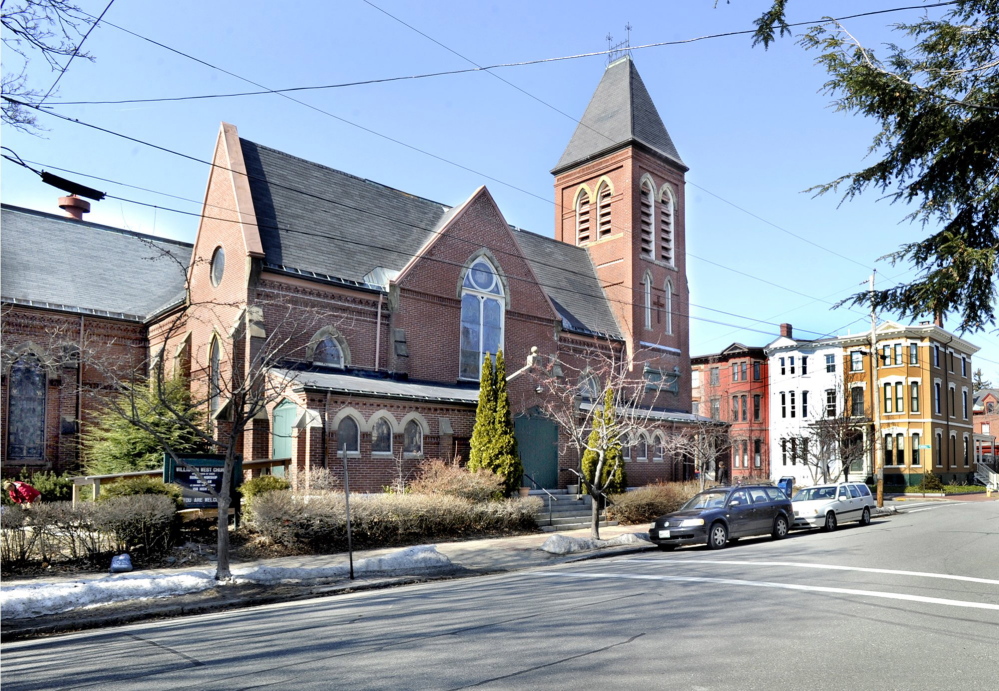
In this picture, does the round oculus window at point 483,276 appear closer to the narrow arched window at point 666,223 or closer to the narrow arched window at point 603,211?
the narrow arched window at point 603,211

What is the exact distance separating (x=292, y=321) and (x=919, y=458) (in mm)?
47466

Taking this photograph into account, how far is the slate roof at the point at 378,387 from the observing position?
2161 cm

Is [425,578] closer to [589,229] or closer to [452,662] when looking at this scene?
[452,662]

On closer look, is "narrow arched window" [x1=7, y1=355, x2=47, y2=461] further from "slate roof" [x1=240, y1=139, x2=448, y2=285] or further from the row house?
the row house

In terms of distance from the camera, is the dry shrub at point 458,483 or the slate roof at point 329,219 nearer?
the dry shrub at point 458,483

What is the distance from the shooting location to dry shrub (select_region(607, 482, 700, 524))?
23516mm

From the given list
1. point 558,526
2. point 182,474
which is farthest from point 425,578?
point 558,526

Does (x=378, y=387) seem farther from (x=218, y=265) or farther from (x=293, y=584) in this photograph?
(x=293, y=584)

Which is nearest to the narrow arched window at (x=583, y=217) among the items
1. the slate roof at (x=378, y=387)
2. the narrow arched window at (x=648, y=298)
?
Result: the narrow arched window at (x=648, y=298)

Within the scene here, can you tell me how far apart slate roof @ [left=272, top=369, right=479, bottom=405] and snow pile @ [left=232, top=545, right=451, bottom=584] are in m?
7.17

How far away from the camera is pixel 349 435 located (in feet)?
72.5

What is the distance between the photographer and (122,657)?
7.86 metres

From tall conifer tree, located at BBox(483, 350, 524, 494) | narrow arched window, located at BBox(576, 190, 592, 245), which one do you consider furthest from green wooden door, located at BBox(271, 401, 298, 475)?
narrow arched window, located at BBox(576, 190, 592, 245)

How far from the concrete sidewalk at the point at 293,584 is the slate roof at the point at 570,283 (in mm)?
15707
